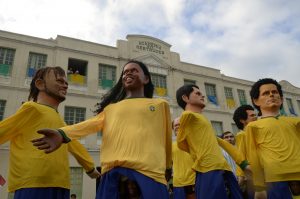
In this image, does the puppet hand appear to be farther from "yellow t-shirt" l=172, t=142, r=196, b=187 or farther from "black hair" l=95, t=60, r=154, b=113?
"yellow t-shirt" l=172, t=142, r=196, b=187

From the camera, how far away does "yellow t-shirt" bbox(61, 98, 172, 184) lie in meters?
2.12

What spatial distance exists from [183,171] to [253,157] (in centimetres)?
151

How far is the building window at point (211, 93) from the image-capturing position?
20.2 m

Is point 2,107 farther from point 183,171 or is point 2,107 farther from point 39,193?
point 39,193

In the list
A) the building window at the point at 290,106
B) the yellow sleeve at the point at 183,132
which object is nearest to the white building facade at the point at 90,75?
the building window at the point at 290,106

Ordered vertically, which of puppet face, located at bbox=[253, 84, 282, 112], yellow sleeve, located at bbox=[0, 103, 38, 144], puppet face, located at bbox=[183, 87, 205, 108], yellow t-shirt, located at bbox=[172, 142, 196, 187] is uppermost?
puppet face, located at bbox=[183, 87, 205, 108]

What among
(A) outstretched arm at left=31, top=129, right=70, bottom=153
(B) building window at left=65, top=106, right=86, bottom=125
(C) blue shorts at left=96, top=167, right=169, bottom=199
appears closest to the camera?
(A) outstretched arm at left=31, top=129, right=70, bottom=153

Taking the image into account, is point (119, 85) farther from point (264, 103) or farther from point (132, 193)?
point (264, 103)

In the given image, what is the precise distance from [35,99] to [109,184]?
184 cm

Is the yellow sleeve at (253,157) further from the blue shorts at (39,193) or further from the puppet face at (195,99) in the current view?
the blue shorts at (39,193)

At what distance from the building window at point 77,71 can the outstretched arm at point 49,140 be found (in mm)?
14368

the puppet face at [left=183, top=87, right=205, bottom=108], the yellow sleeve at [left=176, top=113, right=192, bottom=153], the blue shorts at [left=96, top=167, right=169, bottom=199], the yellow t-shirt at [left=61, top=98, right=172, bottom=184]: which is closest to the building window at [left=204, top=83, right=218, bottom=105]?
the puppet face at [left=183, top=87, right=205, bottom=108]

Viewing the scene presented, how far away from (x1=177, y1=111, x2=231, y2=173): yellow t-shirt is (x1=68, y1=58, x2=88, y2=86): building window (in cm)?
1344

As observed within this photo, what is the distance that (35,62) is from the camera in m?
15.1
